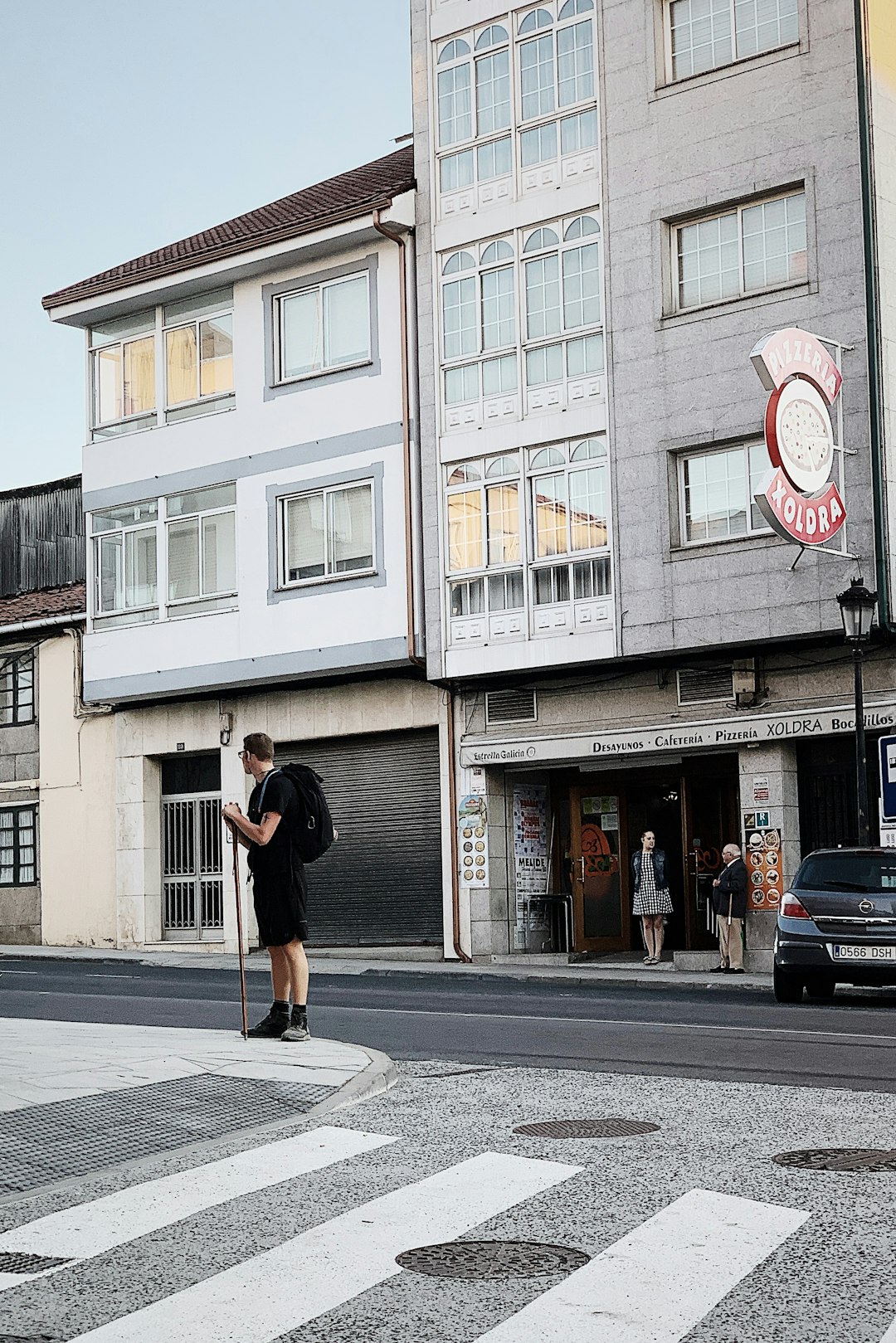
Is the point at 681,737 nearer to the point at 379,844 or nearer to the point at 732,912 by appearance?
the point at 732,912

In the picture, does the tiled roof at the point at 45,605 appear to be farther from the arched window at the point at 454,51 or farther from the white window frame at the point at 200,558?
the arched window at the point at 454,51

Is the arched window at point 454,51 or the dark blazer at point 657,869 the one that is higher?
the arched window at point 454,51

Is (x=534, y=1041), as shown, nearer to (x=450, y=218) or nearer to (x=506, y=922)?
(x=506, y=922)

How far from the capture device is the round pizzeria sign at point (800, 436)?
2086cm

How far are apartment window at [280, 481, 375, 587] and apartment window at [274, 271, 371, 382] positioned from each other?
1983 millimetres

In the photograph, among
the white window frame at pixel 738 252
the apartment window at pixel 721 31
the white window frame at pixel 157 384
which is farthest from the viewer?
the white window frame at pixel 157 384

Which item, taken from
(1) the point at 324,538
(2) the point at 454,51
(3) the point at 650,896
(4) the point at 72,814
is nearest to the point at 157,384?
(1) the point at 324,538

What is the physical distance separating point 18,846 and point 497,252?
1440cm

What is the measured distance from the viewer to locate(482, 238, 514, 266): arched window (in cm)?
2641

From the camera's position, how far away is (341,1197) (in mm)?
6520

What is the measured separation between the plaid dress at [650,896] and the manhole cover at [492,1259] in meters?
18.8

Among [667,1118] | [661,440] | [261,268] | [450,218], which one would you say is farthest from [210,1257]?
[261,268]

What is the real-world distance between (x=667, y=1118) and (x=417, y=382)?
65.7 feet

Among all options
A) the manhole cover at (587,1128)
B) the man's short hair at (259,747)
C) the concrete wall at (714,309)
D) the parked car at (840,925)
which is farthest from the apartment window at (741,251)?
the manhole cover at (587,1128)
